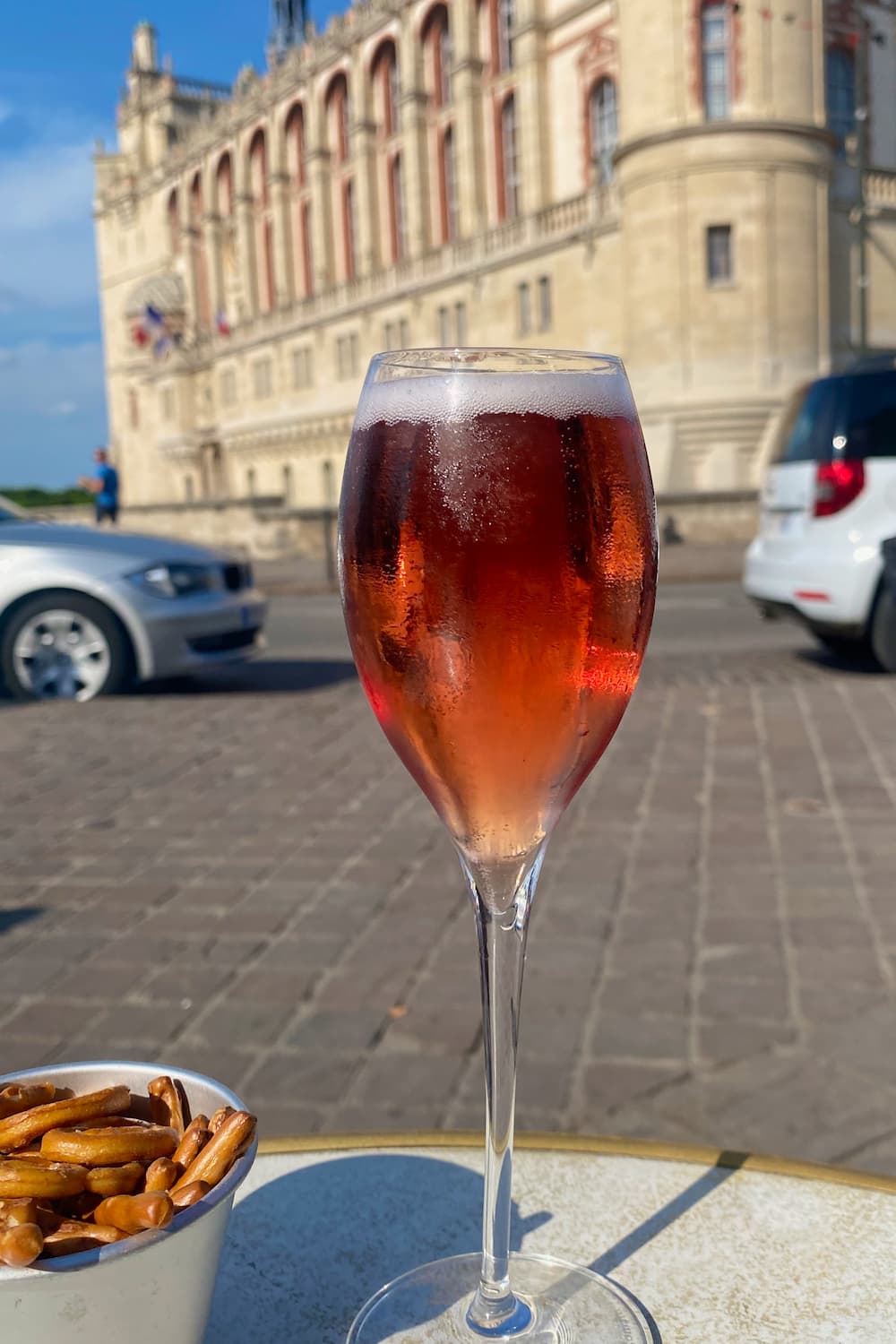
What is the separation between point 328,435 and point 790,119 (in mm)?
19594

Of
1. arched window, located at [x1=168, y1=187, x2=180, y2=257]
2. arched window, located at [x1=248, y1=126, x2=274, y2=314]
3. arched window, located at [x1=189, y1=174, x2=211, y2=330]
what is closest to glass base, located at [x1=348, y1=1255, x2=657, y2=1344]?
arched window, located at [x1=248, y1=126, x2=274, y2=314]

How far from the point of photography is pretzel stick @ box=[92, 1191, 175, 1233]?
2.27 ft

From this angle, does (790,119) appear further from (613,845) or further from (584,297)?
(613,845)

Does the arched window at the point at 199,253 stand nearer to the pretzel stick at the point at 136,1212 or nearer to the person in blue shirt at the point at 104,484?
the person in blue shirt at the point at 104,484

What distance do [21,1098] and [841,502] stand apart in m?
7.43

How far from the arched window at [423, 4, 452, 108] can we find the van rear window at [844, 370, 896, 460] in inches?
1364

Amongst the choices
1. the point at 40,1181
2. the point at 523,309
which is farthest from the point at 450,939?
the point at 523,309

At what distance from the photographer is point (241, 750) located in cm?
613

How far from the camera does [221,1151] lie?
2.44 feet

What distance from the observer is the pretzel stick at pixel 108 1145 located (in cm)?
76

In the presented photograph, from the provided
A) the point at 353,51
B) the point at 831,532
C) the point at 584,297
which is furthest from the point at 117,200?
the point at 831,532

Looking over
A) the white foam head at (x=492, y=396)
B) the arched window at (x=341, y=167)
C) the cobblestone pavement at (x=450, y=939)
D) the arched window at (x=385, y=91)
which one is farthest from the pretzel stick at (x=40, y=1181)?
the arched window at (x=341, y=167)

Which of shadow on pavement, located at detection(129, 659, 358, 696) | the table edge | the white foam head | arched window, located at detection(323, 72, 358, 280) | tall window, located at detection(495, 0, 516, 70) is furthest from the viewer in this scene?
arched window, located at detection(323, 72, 358, 280)

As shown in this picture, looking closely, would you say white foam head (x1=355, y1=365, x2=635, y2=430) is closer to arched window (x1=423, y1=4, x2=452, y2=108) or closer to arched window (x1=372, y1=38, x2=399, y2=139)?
Answer: arched window (x1=423, y1=4, x2=452, y2=108)
